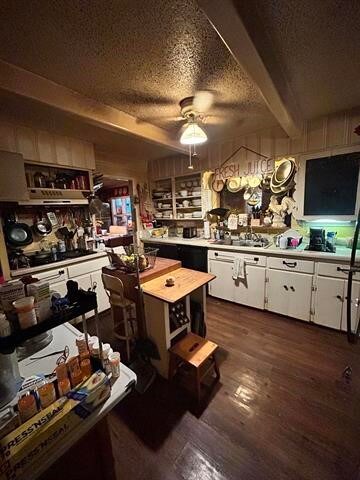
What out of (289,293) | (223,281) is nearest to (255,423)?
(289,293)

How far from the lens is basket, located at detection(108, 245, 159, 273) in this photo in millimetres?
2020

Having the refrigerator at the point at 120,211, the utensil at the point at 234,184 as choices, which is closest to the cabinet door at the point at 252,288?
the utensil at the point at 234,184

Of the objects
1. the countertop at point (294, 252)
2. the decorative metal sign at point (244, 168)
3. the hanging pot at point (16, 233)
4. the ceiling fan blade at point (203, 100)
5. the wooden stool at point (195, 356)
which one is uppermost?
the ceiling fan blade at point (203, 100)

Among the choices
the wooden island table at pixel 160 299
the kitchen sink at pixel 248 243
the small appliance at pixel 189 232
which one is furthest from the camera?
the small appliance at pixel 189 232

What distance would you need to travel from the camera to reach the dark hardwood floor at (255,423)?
4.00ft

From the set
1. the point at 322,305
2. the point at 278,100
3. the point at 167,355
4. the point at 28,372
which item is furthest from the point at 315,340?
the point at 28,372

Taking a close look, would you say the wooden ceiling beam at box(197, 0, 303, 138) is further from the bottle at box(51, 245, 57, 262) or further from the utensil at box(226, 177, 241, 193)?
the bottle at box(51, 245, 57, 262)

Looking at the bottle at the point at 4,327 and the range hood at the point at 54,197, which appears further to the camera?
the range hood at the point at 54,197

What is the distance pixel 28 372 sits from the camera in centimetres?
96

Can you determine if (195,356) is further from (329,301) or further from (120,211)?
(120,211)

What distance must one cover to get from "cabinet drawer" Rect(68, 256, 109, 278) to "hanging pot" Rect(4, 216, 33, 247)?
0.64m

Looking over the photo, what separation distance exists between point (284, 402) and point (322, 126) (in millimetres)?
2926

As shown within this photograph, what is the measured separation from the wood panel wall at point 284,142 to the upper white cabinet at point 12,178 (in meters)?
2.47

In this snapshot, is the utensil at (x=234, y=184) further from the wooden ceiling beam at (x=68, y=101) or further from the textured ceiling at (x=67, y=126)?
the wooden ceiling beam at (x=68, y=101)
